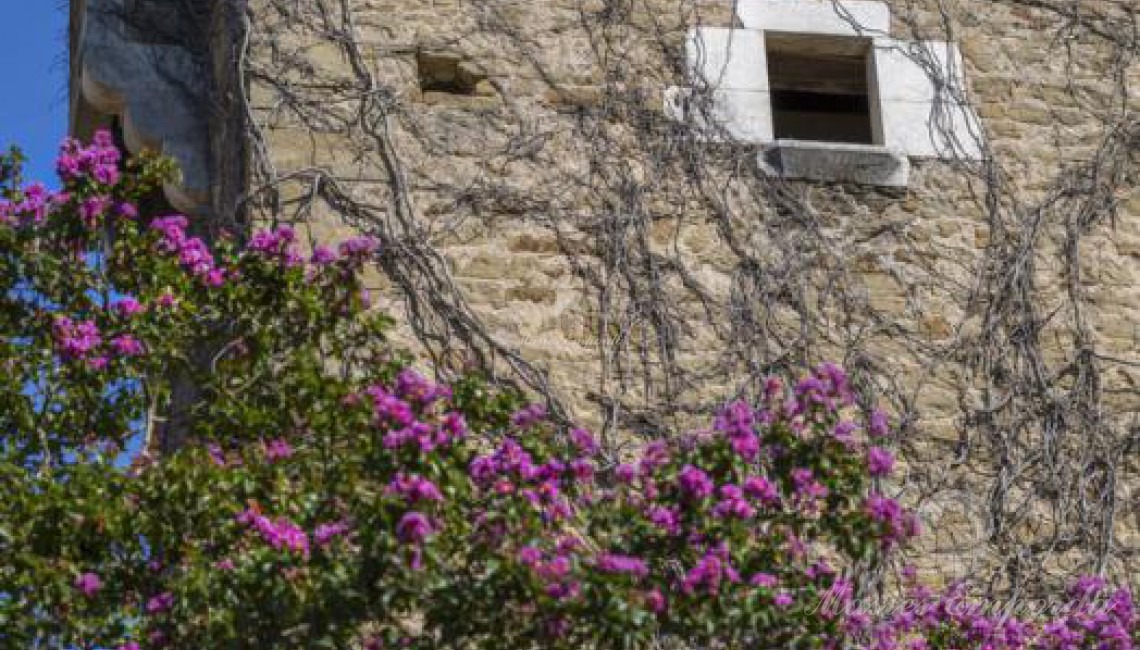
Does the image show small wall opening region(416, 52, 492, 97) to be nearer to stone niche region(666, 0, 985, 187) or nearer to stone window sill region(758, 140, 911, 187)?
stone niche region(666, 0, 985, 187)

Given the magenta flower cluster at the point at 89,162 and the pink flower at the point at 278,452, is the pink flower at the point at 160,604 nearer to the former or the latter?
the pink flower at the point at 278,452

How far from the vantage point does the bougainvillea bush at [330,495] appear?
507 centimetres

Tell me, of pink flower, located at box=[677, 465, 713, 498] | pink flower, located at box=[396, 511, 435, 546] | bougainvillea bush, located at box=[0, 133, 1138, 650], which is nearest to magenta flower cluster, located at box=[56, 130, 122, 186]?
bougainvillea bush, located at box=[0, 133, 1138, 650]

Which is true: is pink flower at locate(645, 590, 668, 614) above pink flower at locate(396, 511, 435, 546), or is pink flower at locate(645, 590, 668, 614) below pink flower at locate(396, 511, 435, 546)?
below

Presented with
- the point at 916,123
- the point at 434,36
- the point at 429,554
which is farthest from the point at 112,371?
the point at 916,123

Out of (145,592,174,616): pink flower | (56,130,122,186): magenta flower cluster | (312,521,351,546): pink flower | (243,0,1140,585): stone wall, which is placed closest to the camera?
(312,521,351,546): pink flower

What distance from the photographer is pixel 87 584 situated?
521 cm

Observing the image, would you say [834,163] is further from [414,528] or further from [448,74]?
[414,528]

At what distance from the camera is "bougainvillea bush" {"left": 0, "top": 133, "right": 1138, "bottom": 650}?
5.07 m

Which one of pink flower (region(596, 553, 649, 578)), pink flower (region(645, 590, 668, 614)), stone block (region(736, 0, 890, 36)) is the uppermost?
stone block (region(736, 0, 890, 36))

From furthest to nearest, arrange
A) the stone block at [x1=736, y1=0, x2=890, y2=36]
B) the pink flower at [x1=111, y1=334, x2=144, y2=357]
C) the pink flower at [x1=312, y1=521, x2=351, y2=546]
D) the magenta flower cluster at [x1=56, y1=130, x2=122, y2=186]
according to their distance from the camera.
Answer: the stone block at [x1=736, y1=0, x2=890, y2=36]
the magenta flower cluster at [x1=56, y1=130, x2=122, y2=186]
the pink flower at [x1=111, y1=334, x2=144, y2=357]
the pink flower at [x1=312, y1=521, x2=351, y2=546]

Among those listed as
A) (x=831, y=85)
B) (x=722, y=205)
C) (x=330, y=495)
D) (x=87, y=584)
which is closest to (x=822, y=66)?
(x=831, y=85)

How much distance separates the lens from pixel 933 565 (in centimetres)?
673

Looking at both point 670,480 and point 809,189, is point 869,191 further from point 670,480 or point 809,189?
point 670,480
